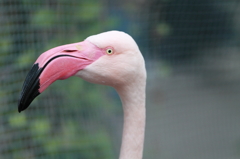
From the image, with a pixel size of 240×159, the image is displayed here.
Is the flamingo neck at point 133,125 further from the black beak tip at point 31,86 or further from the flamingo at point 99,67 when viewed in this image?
the black beak tip at point 31,86

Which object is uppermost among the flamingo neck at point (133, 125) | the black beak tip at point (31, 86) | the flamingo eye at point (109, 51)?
the flamingo eye at point (109, 51)

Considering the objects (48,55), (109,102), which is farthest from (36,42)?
(48,55)

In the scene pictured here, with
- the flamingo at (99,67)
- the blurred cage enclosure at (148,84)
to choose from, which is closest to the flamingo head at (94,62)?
the flamingo at (99,67)

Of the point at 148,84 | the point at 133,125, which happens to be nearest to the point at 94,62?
the point at 133,125

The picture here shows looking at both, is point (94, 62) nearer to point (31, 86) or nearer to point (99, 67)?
point (99, 67)

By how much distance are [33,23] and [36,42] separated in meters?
0.14

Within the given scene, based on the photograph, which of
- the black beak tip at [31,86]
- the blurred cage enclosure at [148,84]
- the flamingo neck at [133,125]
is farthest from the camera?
the blurred cage enclosure at [148,84]

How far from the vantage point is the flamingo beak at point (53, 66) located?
1.25 meters

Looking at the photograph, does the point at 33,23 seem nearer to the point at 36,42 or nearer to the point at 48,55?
the point at 36,42

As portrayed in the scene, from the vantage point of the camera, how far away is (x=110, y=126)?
3.06m

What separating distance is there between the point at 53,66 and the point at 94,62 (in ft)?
0.49

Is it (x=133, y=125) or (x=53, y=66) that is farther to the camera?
(x=133, y=125)

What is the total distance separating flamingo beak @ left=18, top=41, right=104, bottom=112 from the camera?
1245 mm

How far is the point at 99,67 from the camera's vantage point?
1305 millimetres
